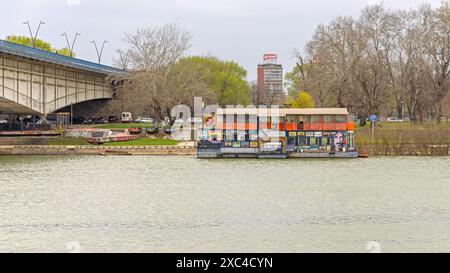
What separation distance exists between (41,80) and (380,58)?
125 feet

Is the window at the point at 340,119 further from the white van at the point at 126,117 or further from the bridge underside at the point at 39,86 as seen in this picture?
the white van at the point at 126,117

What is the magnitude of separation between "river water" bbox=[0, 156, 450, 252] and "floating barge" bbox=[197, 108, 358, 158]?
230 inches

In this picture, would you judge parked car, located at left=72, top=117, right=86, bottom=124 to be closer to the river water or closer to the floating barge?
the floating barge

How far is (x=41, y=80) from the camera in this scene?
252ft

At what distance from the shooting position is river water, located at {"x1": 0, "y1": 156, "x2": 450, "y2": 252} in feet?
94.4

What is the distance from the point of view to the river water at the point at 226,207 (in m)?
28.8

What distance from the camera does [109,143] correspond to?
74.7 meters

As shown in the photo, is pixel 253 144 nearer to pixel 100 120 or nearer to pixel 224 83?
pixel 100 120

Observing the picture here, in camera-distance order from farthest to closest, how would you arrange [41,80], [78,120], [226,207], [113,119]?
[113,119]
[78,120]
[41,80]
[226,207]

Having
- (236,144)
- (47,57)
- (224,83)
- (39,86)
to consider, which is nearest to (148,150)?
(236,144)

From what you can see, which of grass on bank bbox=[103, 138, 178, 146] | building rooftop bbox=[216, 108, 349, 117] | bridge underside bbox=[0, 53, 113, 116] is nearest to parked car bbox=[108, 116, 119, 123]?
bridge underside bbox=[0, 53, 113, 116]

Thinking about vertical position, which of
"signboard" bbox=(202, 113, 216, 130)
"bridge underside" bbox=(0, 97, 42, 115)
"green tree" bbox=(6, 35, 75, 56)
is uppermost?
"green tree" bbox=(6, 35, 75, 56)

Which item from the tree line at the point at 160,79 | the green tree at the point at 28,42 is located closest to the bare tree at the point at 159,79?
the tree line at the point at 160,79

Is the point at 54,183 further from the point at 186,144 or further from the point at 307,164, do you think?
the point at 186,144
